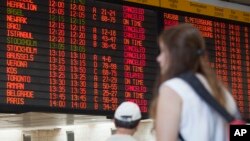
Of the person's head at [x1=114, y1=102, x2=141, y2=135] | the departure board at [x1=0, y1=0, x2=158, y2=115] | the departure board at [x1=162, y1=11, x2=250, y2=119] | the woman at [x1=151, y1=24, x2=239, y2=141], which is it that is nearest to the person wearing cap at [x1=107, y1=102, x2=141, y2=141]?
the person's head at [x1=114, y1=102, x2=141, y2=135]

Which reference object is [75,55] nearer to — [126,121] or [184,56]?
[126,121]

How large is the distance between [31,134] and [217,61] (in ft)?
20.5

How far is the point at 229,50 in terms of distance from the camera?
4.88m

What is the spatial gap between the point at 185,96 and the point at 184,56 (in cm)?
11

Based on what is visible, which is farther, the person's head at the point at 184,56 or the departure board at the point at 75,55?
the departure board at the point at 75,55

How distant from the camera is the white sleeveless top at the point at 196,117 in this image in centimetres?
131

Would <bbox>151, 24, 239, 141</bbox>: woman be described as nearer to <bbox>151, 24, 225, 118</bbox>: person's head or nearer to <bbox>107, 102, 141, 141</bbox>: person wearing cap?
<bbox>151, 24, 225, 118</bbox>: person's head

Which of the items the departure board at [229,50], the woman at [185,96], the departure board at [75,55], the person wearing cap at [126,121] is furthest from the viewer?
the departure board at [229,50]

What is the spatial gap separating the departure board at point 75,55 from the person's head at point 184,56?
241cm

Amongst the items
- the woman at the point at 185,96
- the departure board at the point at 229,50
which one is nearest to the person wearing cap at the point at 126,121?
the woman at the point at 185,96

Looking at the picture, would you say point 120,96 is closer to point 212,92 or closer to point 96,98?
point 96,98

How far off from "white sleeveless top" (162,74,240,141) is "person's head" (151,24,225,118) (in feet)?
0.08

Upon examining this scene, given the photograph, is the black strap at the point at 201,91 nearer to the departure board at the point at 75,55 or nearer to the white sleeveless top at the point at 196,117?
the white sleeveless top at the point at 196,117

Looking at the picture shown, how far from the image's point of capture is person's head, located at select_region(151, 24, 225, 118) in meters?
1.36
